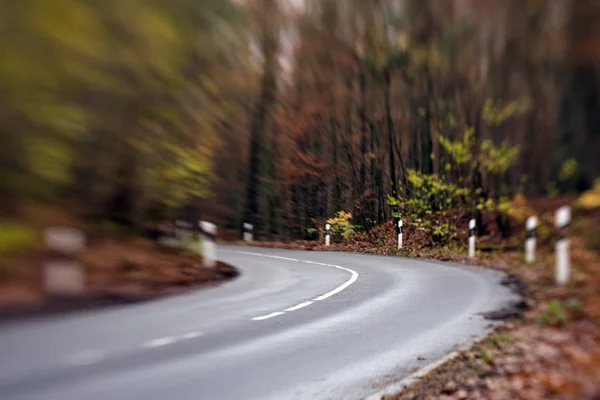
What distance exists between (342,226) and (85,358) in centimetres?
116

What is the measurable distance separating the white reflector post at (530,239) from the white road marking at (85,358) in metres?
1.35

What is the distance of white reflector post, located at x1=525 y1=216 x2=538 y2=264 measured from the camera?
1345mm

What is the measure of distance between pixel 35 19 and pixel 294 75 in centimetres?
94

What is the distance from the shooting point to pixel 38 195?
40.9 inches

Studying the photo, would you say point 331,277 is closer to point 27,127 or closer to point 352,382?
point 352,382

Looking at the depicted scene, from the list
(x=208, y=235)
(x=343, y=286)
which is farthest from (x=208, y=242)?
(x=343, y=286)

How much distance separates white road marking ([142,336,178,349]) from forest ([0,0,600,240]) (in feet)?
1.51

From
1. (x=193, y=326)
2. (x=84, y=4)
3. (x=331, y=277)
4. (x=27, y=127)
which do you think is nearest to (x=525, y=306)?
(x=331, y=277)

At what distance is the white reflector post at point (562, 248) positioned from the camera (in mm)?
1240

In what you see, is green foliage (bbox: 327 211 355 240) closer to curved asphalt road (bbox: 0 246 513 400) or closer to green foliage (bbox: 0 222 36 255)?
curved asphalt road (bbox: 0 246 513 400)

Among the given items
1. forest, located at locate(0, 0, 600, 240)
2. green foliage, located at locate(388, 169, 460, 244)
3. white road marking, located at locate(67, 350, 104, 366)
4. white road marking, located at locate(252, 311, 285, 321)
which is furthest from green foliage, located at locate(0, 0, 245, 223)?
white road marking, located at locate(252, 311, 285, 321)

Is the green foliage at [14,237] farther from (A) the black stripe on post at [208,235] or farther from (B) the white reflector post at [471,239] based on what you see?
(B) the white reflector post at [471,239]

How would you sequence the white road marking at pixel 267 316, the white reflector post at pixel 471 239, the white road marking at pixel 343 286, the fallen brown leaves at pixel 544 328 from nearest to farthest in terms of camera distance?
the fallen brown leaves at pixel 544 328 < the white reflector post at pixel 471 239 < the white road marking at pixel 343 286 < the white road marking at pixel 267 316

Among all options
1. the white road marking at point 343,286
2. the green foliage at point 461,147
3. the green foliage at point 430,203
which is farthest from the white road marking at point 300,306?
the green foliage at point 461,147
